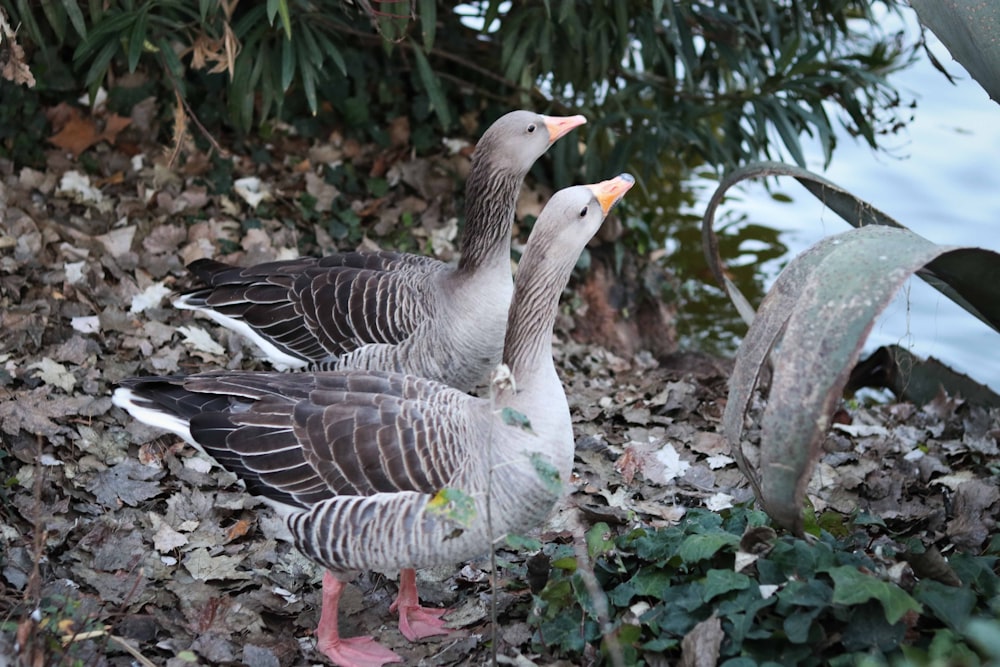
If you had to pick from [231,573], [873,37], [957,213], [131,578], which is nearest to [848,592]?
[231,573]

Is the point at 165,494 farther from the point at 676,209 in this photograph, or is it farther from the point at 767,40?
the point at 676,209

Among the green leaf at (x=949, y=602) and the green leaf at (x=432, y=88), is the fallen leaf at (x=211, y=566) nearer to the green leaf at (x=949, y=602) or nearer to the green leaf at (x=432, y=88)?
the green leaf at (x=949, y=602)

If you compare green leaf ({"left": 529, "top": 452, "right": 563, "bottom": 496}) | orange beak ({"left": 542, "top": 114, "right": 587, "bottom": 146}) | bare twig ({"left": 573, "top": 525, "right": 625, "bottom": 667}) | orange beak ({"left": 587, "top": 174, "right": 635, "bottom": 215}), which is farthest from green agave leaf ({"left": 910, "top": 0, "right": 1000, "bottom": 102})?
bare twig ({"left": 573, "top": 525, "right": 625, "bottom": 667})

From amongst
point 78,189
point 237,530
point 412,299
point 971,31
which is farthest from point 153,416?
point 971,31

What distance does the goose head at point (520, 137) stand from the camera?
4742 millimetres

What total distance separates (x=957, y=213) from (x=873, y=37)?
190 cm

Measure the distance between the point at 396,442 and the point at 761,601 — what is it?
1.33 meters

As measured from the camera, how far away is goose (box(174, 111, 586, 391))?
4742 millimetres

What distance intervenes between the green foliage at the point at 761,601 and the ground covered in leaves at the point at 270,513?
0.01 metres

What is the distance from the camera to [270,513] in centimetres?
466

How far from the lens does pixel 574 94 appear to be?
6988 mm

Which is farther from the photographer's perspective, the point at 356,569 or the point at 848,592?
the point at 356,569

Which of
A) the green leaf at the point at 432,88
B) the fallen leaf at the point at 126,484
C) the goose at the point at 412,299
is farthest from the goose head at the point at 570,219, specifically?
the green leaf at the point at 432,88

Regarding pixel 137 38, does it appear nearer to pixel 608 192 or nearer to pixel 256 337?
pixel 256 337
